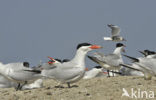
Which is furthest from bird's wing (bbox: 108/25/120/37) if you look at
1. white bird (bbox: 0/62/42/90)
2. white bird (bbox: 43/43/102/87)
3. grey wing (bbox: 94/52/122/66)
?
white bird (bbox: 43/43/102/87)

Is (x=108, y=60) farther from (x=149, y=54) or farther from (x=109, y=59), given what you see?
(x=149, y=54)

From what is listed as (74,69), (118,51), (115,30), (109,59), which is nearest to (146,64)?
(74,69)

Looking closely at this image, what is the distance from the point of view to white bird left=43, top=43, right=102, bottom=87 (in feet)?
30.0

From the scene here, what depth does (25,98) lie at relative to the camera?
27.0ft

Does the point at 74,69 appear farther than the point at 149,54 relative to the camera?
No

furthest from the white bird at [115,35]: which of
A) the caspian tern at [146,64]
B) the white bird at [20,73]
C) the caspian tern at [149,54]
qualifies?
the white bird at [20,73]

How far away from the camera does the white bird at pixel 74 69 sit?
9.15 m

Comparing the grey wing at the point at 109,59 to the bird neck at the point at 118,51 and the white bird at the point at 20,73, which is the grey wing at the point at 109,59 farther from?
the white bird at the point at 20,73

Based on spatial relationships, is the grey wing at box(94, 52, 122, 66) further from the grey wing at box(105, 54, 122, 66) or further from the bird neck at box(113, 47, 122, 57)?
the bird neck at box(113, 47, 122, 57)

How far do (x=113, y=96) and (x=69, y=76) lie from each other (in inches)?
70.7

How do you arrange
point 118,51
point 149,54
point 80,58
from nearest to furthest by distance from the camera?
point 80,58
point 149,54
point 118,51

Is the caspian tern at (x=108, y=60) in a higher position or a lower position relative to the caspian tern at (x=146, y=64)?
higher

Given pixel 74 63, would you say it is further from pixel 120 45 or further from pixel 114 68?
pixel 120 45

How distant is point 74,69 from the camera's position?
9.16m
